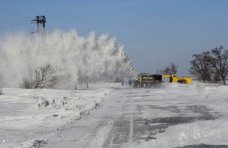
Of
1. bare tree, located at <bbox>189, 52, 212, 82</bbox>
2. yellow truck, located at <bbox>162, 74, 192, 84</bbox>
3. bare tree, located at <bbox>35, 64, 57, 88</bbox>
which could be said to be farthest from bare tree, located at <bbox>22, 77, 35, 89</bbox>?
bare tree, located at <bbox>189, 52, 212, 82</bbox>

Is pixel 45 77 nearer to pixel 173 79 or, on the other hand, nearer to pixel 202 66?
pixel 173 79

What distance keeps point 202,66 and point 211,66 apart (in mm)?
10002

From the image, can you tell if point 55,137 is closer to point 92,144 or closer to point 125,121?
point 92,144

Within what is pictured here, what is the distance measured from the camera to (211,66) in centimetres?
10462

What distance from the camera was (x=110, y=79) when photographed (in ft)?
243

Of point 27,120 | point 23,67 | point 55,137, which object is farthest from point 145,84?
point 55,137

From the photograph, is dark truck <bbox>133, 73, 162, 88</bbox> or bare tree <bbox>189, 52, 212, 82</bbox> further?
bare tree <bbox>189, 52, 212, 82</bbox>

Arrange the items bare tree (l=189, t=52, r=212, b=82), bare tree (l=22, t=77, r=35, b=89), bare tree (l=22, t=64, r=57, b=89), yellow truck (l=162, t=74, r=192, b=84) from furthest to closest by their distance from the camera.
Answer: bare tree (l=189, t=52, r=212, b=82), yellow truck (l=162, t=74, r=192, b=84), bare tree (l=22, t=77, r=35, b=89), bare tree (l=22, t=64, r=57, b=89)

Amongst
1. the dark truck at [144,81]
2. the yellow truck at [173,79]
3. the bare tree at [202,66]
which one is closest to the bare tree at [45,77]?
the dark truck at [144,81]

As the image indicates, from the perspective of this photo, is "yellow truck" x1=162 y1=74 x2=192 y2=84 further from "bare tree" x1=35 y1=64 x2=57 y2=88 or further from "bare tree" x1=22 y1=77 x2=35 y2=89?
"bare tree" x1=22 y1=77 x2=35 y2=89

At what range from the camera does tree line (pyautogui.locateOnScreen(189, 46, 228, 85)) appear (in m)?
98.6

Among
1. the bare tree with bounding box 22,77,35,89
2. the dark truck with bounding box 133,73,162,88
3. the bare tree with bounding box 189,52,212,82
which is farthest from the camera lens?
the bare tree with bounding box 189,52,212,82

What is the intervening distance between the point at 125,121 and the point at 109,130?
3094 millimetres

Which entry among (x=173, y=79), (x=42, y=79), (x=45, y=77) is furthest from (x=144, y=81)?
(x=42, y=79)
